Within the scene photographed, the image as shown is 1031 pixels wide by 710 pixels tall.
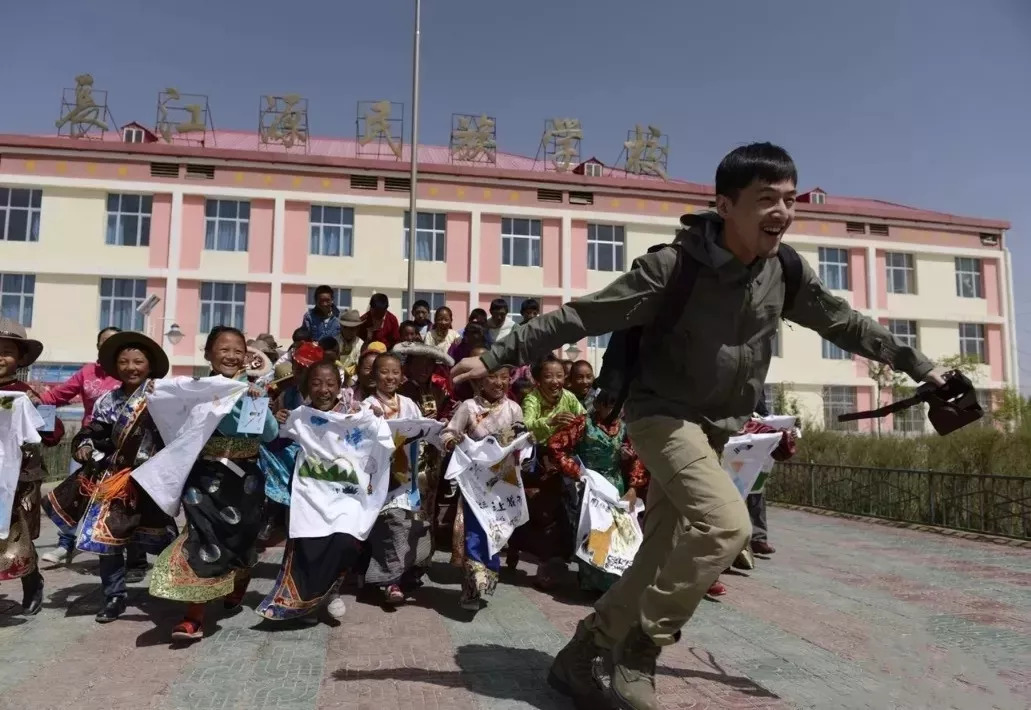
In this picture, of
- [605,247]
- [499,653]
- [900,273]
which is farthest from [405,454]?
[900,273]

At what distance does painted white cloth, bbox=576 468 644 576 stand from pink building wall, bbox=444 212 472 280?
23.3 meters

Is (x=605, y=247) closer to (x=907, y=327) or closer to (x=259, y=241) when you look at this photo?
(x=259, y=241)

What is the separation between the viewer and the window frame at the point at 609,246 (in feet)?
96.2

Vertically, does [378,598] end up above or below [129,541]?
below

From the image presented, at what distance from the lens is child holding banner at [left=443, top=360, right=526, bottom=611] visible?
431cm

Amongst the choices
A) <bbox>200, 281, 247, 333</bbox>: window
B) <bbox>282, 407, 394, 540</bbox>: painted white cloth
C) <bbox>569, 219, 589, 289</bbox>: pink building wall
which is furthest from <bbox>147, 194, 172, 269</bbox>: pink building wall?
<bbox>282, 407, 394, 540</bbox>: painted white cloth

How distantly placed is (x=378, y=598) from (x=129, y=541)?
1.48m

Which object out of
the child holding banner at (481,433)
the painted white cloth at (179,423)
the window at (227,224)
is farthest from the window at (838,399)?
the painted white cloth at (179,423)

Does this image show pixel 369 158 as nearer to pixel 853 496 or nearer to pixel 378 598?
pixel 853 496

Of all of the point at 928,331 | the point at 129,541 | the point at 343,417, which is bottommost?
the point at 129,541

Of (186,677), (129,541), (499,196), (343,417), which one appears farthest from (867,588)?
(499,196)

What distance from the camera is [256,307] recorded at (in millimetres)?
26391

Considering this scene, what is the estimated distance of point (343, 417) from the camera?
435 cm

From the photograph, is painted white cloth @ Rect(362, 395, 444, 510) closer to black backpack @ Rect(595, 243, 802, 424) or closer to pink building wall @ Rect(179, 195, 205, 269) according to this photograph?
black backpack @ Rect(595, 243, 802, 424)
